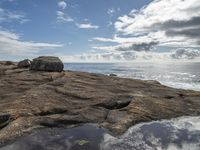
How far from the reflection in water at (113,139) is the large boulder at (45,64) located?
20332 mm

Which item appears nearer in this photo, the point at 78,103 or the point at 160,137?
the point at 160,137

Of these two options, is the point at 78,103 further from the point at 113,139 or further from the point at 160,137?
the point at 160,137

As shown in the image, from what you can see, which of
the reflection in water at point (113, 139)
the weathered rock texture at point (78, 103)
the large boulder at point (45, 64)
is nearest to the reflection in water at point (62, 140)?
the reflection in water at point (113, 139)

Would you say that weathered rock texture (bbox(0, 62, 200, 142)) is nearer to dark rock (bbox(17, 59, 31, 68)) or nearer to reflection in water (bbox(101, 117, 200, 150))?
reflection in water (bbox(101, 117, 200, 150))

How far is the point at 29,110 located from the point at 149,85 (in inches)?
730

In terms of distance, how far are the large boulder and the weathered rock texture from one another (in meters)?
2.81

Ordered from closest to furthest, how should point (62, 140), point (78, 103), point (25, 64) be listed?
1. point (62, 140)
2. point (78, 103)
3. point (25, 64)

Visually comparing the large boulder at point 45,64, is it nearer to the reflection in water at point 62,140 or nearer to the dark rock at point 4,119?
the dark rock at point 4,119

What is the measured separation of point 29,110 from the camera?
2203 centimetres

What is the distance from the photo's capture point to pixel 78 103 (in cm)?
2520

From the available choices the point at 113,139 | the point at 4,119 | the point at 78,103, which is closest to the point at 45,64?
the point at 78,103

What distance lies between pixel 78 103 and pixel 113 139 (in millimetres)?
7725

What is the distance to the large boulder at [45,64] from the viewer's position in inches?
1545

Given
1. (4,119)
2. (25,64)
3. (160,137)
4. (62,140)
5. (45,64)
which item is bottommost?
(160,137)
